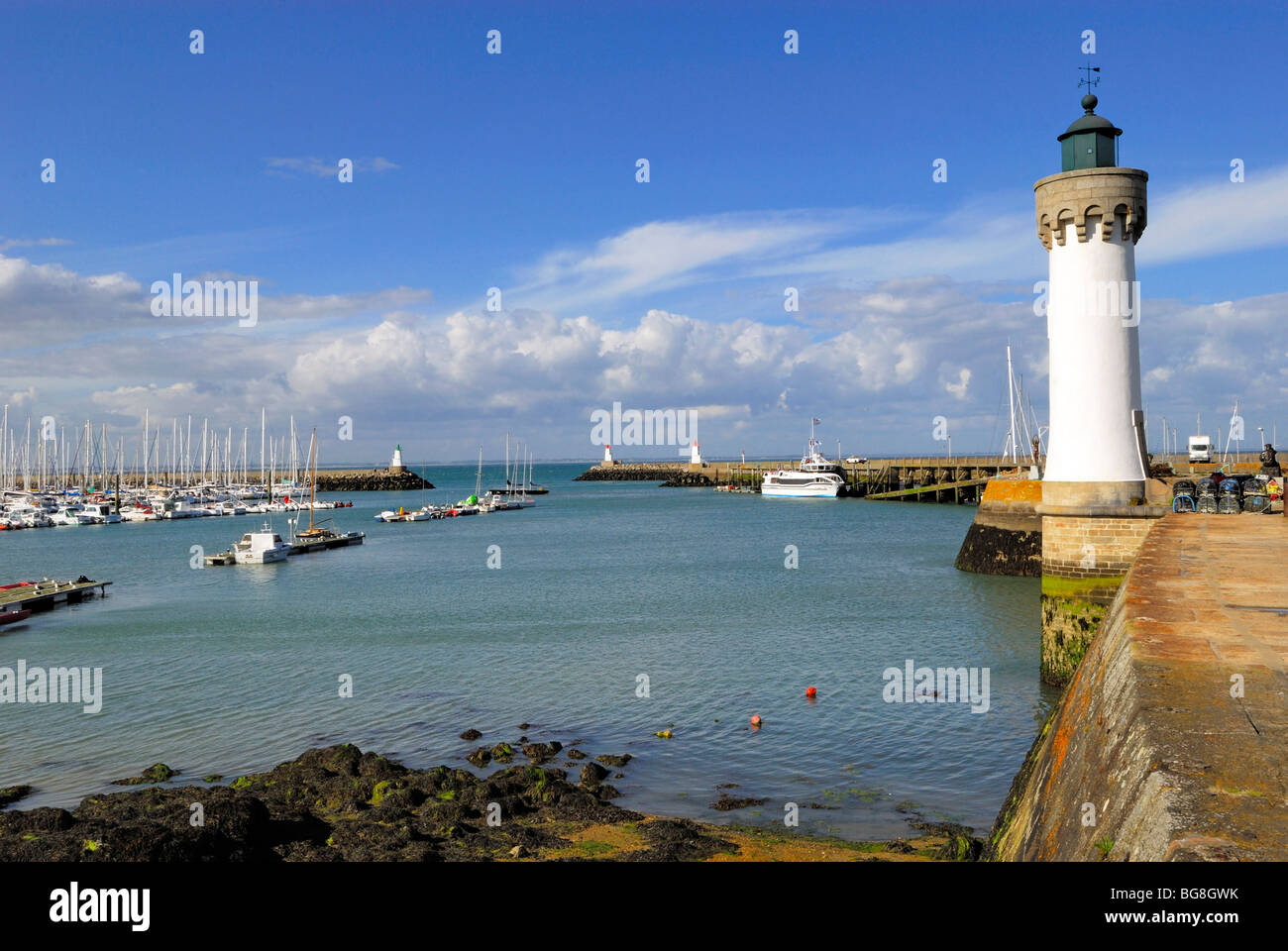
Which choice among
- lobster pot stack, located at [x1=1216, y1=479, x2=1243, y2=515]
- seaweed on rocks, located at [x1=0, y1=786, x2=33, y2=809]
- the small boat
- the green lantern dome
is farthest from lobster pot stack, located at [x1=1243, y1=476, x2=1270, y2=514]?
the small boat

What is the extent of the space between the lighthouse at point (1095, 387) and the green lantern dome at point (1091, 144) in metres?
0.02

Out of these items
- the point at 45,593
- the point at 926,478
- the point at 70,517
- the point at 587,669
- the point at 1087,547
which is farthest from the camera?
the point at 926,478

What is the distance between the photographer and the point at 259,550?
53844mm

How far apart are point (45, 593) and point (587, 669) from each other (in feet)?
87.0

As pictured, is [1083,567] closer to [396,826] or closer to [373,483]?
[396,826]

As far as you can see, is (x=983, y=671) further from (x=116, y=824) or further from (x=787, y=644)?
(x=116, y=824)

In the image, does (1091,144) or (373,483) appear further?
(373,483)

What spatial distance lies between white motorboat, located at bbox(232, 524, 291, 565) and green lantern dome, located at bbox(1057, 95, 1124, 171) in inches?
1869

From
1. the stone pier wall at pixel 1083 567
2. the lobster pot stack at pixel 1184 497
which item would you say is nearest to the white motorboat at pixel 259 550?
the stone pier wall at pixel 1083 567

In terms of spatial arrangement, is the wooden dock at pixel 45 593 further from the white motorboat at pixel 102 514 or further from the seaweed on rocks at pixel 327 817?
the white motorboat at pixel 102 514

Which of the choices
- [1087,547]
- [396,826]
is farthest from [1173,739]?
[1087,547]

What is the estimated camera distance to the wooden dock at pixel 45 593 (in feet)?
118
